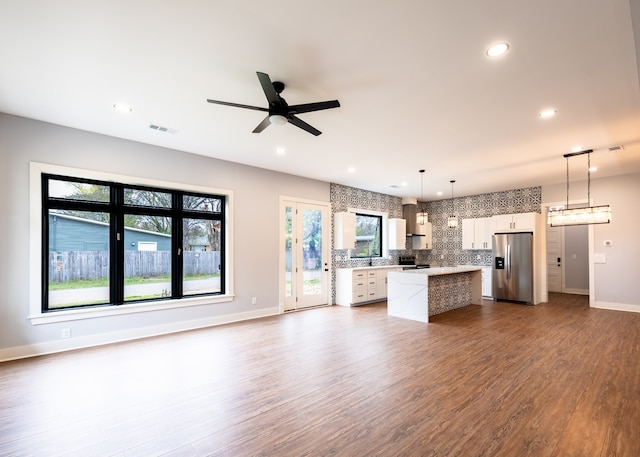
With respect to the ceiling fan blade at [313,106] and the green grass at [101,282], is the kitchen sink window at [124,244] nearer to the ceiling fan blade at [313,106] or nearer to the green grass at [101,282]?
the green grass at [101,282]

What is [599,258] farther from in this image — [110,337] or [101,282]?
[101,282]

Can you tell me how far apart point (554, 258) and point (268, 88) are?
10.1 metres

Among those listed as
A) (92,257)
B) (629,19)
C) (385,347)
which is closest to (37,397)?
(92,257)

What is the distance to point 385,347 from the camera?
163 inches

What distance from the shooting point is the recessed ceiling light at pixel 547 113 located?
A: 3.42 m

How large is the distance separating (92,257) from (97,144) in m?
1.56

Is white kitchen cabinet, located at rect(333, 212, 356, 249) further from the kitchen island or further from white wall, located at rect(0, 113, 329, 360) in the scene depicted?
the kitchen island

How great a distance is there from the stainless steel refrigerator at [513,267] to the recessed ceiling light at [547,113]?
4.56 meters

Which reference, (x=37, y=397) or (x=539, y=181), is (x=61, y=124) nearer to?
(x=37, y=397)

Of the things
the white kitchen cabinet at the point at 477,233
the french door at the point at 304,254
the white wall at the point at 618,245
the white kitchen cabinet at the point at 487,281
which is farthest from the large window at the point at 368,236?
the white wall at the point at 618,245

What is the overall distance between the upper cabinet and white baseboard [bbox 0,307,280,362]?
6.21 meters

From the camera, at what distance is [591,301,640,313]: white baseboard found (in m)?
6.25

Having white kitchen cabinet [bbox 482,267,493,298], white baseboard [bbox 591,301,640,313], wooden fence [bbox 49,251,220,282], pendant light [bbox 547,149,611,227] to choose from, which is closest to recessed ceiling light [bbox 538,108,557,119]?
pendant light [bbox 547,149,611,227]

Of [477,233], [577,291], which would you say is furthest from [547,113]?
[577,291]
